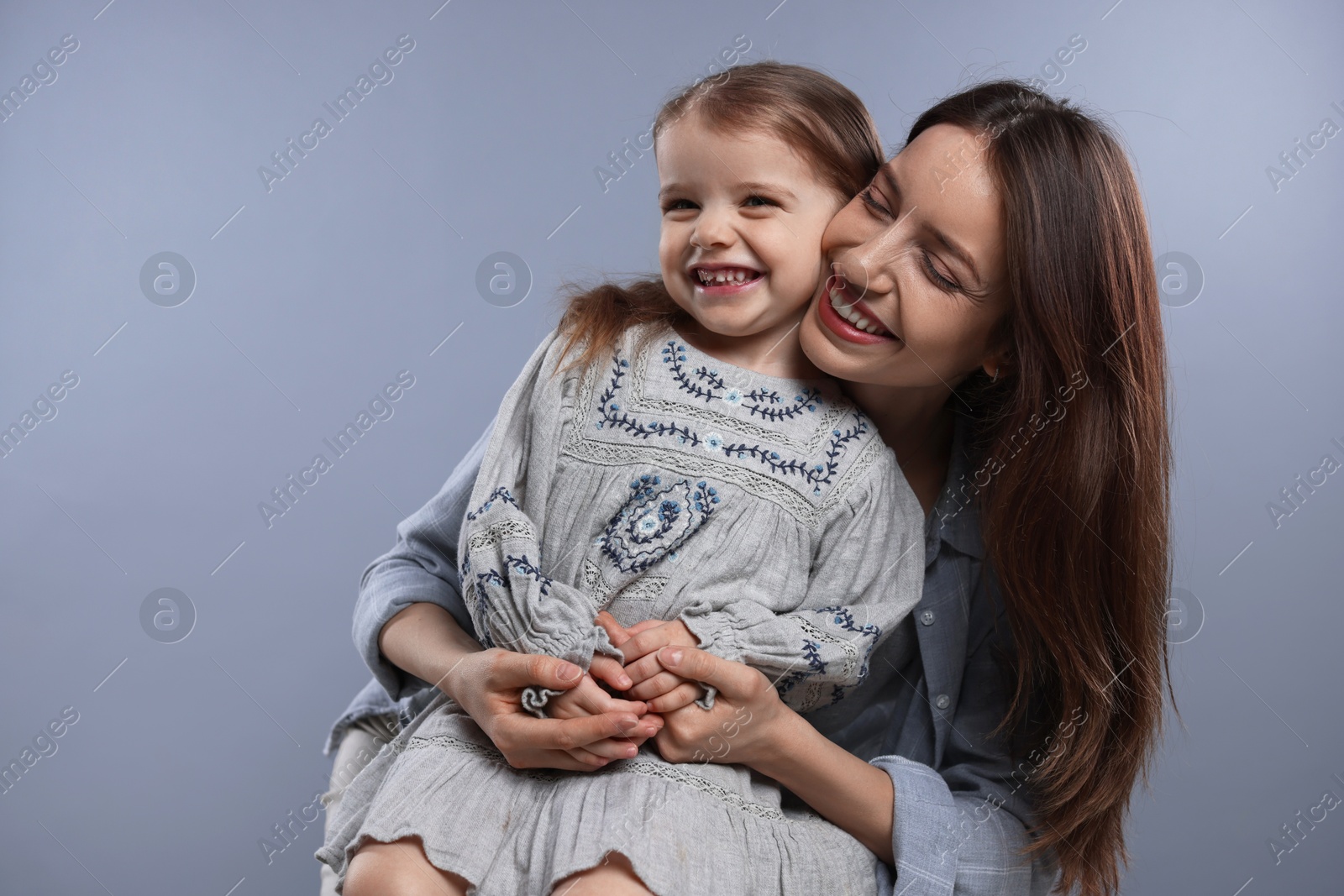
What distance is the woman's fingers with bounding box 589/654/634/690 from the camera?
1.38 m

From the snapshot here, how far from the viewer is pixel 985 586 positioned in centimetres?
176

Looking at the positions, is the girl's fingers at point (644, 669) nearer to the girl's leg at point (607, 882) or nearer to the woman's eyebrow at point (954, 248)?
the girl's leg at point (607, 882)

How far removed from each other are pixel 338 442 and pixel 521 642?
138cm

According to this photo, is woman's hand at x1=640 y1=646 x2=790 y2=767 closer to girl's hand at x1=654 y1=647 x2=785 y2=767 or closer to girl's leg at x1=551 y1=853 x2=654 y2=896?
girl's hand at x1=654 y1=647 x2=785 y2=767

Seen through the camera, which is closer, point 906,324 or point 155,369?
point 906,324

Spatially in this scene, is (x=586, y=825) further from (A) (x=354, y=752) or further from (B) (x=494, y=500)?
(A) (x=354, y=752)

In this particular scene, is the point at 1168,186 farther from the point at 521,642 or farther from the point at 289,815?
the point at 289,815

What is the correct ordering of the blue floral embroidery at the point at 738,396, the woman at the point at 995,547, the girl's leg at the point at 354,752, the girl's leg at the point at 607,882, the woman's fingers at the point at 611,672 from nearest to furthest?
1. the girl's leg at the point at 607,882
2. the woman's fingers at the point at 611,672
3. the woman at the point at 995,547
4. the blue floral embroidery at the point at 738,396
5. the girl's leg at the point at 354,752

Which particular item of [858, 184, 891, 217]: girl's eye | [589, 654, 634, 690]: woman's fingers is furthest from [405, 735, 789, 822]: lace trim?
[858, 184, 891, 217]: girl's eye

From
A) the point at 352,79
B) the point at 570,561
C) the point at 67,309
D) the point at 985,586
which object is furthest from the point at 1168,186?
the point at 67,309

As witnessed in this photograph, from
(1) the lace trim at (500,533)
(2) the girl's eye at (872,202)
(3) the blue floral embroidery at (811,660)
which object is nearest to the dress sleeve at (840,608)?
(3) the blue floral embroidery at (811,660)

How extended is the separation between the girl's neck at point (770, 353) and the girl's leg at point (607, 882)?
69cm

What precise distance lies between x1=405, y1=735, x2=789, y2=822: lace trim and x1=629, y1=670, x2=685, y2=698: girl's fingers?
95mm

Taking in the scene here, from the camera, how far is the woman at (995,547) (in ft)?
4.86
